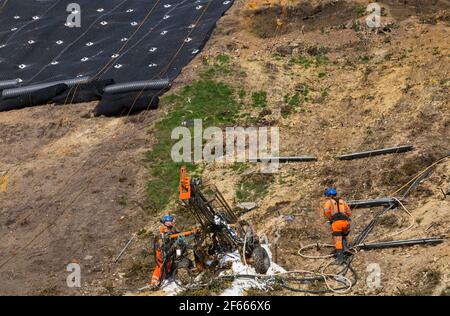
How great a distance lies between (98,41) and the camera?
84.4ft

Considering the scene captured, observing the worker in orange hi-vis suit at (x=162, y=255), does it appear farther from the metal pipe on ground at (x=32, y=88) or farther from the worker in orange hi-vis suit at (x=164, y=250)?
the metal pipe on ground at (x=32, y=88)

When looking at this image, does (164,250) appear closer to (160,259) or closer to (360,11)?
(160,259)

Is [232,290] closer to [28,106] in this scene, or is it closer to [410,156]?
[410,156]

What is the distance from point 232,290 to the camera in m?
14.5

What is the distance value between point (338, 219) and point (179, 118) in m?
8.55

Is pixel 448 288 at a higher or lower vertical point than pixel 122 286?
higher

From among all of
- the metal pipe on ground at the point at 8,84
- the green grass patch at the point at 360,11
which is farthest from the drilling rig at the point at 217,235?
the green grass patch at the point at 360,11

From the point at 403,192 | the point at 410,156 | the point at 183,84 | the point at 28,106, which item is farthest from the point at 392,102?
the point at 28,106

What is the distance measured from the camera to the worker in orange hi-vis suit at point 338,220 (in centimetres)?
1473

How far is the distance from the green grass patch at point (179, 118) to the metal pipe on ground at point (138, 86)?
0.54m

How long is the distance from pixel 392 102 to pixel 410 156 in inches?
132

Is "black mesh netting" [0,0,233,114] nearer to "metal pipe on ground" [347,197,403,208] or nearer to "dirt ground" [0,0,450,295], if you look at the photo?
"dirt ground" [0,0,450,295]

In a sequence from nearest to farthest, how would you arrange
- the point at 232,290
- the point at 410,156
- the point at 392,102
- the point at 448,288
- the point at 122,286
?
the point at 448,288 → the point at 232,290 → the point at 122,286 → the point at 410,156 → the point at 392,102

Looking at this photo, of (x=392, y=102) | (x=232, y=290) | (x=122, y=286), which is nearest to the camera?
(x=232, y=290)
